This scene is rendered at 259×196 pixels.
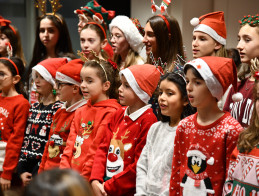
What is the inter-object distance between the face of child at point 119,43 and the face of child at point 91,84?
2.45 ft

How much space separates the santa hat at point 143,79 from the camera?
3262mm

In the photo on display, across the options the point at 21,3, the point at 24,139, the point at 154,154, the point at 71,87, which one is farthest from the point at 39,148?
the point at 21,3

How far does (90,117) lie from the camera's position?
350cm

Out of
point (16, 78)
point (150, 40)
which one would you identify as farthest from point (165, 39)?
point (16, 78)

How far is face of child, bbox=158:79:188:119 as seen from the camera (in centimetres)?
290

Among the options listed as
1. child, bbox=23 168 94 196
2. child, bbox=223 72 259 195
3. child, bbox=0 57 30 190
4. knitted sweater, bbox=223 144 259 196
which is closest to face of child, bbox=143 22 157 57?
child, bbox=0 57 30 190

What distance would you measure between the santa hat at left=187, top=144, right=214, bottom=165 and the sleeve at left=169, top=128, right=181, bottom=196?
5.3 inches

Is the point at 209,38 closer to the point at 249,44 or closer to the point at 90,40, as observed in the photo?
the point at 249,44

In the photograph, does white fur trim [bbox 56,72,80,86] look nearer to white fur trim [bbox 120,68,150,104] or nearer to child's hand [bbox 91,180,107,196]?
white fur trim [bbox 120,68,150,104]

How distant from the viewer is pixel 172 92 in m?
2.93

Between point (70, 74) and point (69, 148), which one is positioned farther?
point (70, 74)

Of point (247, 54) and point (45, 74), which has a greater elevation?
point (247, 54)

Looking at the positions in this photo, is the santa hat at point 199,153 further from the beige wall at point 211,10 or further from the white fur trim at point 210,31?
the beige wall at point 211,10

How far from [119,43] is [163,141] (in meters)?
1.60
